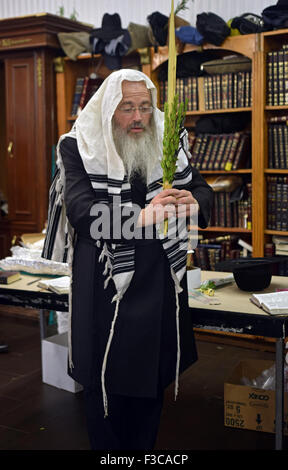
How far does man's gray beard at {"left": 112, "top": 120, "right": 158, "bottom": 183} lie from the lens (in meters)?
1.98

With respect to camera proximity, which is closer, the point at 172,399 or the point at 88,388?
the point at 88,388

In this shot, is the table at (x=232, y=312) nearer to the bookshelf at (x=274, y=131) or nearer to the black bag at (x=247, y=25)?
the bookshelf at (x=274, y=131)

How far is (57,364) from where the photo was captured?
11.0ft

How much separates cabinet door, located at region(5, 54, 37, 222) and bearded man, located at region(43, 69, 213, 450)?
9.46ft

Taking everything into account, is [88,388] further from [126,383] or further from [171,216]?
[171,216]

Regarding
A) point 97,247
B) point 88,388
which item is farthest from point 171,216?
point 88,388

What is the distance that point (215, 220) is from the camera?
4293 mm

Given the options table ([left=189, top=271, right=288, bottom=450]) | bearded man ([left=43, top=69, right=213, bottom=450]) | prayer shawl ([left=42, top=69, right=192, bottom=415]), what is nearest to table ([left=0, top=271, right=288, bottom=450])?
table ([left=189, top=271, right=288, bottom=450])

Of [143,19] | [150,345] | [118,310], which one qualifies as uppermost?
[143,19]

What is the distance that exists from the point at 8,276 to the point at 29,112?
7.85 feet

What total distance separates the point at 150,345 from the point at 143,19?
3643 mm

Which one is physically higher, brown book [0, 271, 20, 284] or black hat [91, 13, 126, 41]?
black hat [91, 13, 126, 41]

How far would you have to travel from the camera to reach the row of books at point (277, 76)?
384 centimetres

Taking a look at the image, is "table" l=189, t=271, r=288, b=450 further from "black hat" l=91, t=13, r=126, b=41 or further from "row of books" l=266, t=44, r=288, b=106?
"black hat" l=91, t=13, r=126, b=41
